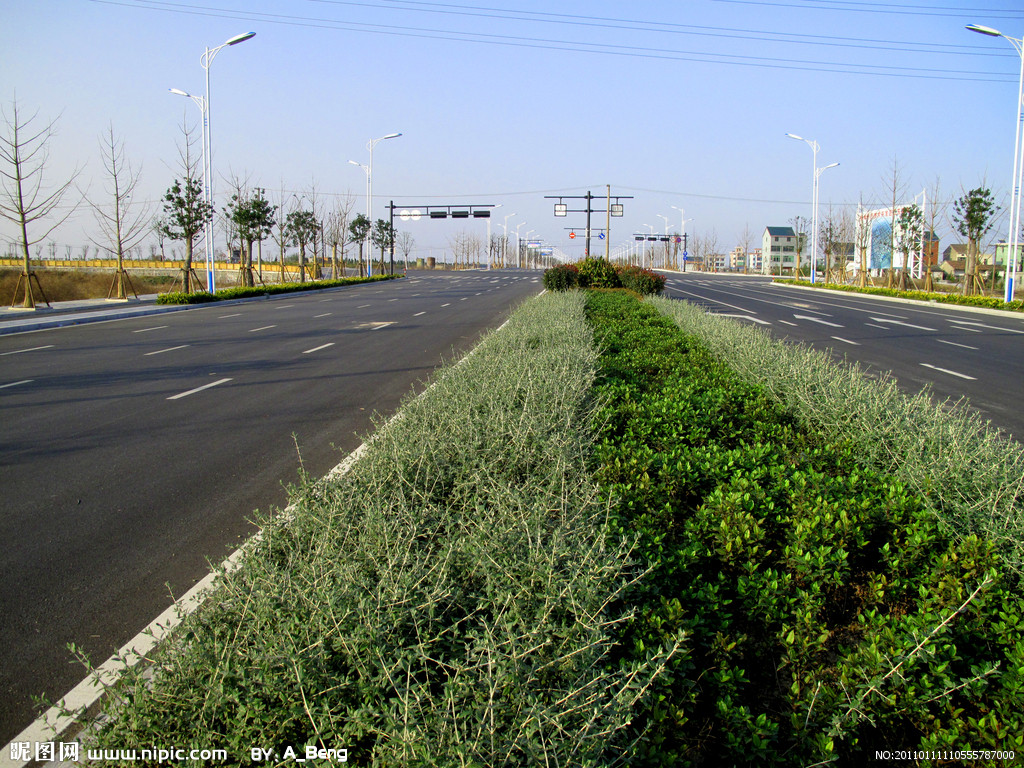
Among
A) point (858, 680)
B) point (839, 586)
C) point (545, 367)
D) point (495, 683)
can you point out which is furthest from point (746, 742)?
point (545, 367)

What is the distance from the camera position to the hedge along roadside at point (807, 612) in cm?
235

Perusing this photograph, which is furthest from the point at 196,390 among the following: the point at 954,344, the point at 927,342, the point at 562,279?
the point at 562,279

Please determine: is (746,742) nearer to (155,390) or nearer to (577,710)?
→ (577,710)

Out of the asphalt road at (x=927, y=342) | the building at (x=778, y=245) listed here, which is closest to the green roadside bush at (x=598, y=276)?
the asphalt road at (x=927, y=342)

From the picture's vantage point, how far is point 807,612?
2855mm

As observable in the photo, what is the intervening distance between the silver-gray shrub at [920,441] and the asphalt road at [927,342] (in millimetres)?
1626

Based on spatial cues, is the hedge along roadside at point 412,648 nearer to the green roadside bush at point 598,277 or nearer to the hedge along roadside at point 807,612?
the hedge along roadside at point 807,612

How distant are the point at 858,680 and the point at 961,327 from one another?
70.1ft

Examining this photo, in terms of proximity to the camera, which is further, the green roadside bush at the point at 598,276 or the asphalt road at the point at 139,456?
the green roadside bush at the point at 598,276

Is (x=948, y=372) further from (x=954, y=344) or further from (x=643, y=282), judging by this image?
(x=643, y=282)

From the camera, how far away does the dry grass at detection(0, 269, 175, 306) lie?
33250 millimetres

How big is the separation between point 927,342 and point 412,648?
17.7 meters

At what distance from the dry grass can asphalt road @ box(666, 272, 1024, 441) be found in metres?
30.1

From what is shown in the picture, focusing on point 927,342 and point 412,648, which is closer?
point 412,648
